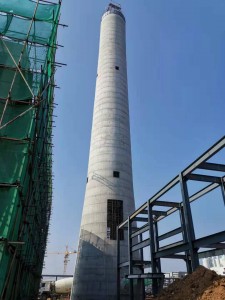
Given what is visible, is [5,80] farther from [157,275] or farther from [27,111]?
[157,275]

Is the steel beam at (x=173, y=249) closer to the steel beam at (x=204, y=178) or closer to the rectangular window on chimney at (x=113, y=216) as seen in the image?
the steel beam at (x=204, y=178)

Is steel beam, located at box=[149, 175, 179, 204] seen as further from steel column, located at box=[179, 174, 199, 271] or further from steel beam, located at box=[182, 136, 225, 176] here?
steel beam, located at box=[182, 136, 225, 176]

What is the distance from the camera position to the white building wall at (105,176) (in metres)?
20.2

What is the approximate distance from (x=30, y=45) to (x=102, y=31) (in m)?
22.3

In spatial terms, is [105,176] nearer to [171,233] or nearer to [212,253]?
[171,233]

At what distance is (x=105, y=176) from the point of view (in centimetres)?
2383

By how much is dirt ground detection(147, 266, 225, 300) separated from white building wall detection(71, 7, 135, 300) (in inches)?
450

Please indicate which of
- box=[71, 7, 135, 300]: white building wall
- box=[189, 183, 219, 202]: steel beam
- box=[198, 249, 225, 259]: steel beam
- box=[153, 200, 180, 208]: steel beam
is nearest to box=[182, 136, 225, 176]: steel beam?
box=[189, 183, 219, 202]: steel beam

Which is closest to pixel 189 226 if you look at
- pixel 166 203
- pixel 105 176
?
pixel 166 203

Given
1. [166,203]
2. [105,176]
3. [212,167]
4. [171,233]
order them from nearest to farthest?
[212,167] → [171,233] → [166,203] → [105,176]

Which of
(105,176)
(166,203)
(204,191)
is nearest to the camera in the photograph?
(204,191)

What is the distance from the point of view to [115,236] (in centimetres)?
2159

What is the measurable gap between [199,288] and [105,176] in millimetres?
16030

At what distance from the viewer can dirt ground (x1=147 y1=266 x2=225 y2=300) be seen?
7.30 m
